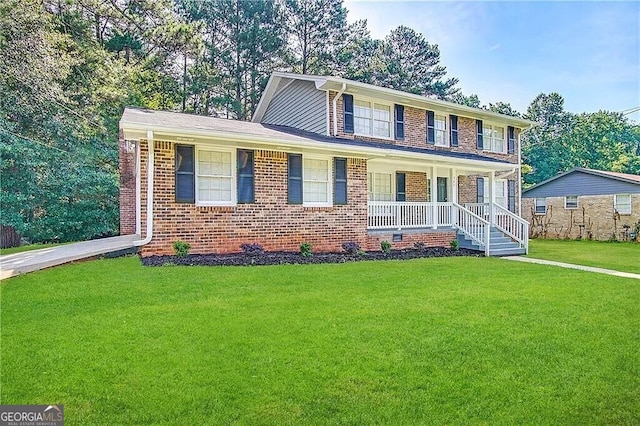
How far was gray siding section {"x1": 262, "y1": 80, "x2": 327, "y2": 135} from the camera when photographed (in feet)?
46.7

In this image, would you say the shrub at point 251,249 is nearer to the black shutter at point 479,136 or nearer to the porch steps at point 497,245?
the porch steps at point 497,245

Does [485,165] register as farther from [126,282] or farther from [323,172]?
[126,282]

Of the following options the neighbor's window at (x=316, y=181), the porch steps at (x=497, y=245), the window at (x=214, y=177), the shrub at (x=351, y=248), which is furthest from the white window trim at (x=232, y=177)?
the porch steps at (x=497, y=245)

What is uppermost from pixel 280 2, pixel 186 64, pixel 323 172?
pixel 280 2

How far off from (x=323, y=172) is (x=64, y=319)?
7.90 metres

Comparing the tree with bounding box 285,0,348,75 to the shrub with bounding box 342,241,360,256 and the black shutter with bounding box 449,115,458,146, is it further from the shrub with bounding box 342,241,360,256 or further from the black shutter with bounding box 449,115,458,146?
the shrub with bounding box 342,241,360,256

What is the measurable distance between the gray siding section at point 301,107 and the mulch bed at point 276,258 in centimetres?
487

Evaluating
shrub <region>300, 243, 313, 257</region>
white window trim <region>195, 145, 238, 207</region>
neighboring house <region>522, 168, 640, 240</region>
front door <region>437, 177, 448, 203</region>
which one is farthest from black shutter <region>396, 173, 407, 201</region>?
neighboring house <region>522, 168, 640, 240</region>

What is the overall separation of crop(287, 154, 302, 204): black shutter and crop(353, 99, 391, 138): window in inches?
164

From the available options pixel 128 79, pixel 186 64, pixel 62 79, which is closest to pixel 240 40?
pixel 186 64

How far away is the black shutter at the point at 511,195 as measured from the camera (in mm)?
18844

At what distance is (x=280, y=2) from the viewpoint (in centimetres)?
2870

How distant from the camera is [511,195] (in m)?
19.0

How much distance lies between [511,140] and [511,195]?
8.74ft
